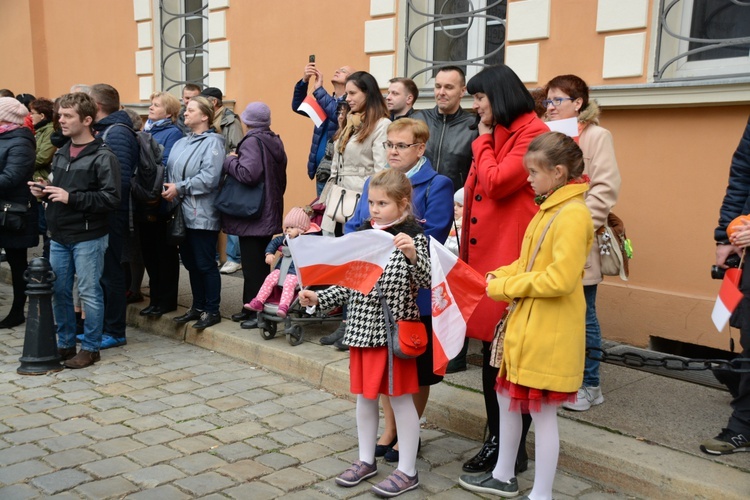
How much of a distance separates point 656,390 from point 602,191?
1355 millimetres

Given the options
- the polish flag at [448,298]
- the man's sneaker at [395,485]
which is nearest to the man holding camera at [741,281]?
the polish flag at [448,298]

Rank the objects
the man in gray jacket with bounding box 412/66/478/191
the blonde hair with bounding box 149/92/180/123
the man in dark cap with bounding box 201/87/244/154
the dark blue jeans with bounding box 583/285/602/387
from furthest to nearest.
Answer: the man in dark cap with bounding box 201/87/244/154 < the blonde hair with bounding box 149/92/180/123 < the man in gray jacket with bounding box 412/66/478/191 < the dark blue jeans with bounding box 583/285/602/387

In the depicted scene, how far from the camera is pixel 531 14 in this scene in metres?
6.42

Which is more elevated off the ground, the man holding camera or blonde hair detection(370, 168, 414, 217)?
blonde hair detection(370, 168, 414, 217)

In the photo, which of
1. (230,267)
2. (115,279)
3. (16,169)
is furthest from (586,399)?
(230,267)

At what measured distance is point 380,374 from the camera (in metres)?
3.81

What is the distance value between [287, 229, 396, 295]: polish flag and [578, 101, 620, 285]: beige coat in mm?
1403

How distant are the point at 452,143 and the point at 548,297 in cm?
209

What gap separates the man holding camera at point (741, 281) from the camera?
3.99 meters

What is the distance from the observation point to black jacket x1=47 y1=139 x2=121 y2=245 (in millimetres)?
5762

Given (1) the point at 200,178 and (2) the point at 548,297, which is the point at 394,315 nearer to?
(2) the point at 548,297

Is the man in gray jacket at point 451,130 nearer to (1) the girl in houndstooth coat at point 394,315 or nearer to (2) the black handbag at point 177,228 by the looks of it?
(1) the girl in houndstooth coat at point 394,315

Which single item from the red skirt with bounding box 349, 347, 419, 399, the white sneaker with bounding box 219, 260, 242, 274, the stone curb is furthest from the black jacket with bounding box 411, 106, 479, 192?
the white sneaker with bounding box 219, 260, 242, 274

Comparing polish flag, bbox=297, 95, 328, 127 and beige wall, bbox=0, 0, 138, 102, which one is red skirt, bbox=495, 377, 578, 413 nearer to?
polish flag, bbox=297, 95, 328, 127
